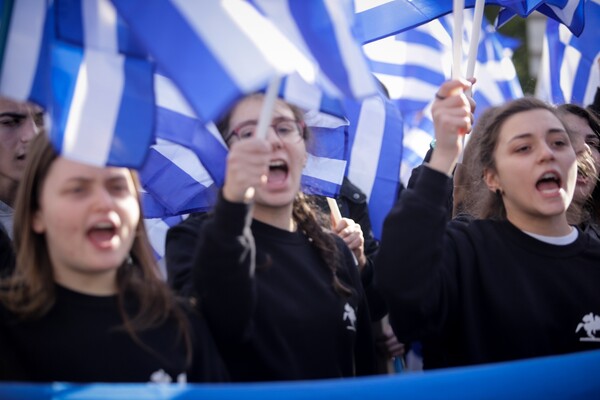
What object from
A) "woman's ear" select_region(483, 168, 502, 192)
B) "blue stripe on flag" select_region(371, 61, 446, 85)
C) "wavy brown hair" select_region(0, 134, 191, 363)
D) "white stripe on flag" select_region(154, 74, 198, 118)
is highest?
"blue stripe on flag" select_region(371, 61, 446, 85)

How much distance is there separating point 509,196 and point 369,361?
0.83 m

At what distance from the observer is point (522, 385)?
275 centimetres

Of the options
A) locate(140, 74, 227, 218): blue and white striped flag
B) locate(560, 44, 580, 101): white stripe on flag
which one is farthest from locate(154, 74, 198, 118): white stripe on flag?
locate(560, 44, 580, 101): white stripe on flag

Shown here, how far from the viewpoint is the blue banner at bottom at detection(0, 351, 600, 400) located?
2475 millimetres

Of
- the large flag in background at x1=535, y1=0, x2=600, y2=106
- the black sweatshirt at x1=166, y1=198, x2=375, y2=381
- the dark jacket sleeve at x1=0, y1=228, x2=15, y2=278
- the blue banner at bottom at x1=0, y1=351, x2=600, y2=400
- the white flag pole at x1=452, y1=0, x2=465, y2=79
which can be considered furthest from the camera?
the large flag in background at x1=535, y1=0, x2=600, y2=106

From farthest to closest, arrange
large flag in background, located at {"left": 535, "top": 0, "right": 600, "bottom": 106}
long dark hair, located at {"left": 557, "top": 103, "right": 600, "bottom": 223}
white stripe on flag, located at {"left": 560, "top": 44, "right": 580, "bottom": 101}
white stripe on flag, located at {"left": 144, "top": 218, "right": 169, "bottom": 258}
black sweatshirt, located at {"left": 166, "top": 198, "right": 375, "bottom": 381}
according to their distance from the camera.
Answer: white stripe on flag, located at {"left": 560, "top": 44, "right": 580, "bottom": 101} → large flag in background, located at {"left": 535, "top": 0, "right": 600, "bottom": 106} → white stripe on flag, located at {"left": 144, "top": 218, "right": 169, "bottom": 258} → long dark hair, located at {"left": 557, "top": 103, "right": 600, "bottom": 223} → black sweatshirt, located at {"left": 166, "top": 198, "right": 375, "bottom": 381}

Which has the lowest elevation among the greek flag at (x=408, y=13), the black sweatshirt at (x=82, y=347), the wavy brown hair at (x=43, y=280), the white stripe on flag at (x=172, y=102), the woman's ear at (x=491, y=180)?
the black sweatshirt at (x=82, y=347)

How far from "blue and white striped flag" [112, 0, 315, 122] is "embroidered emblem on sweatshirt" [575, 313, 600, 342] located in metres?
1.39

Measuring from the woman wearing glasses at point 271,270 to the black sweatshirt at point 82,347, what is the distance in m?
0.25

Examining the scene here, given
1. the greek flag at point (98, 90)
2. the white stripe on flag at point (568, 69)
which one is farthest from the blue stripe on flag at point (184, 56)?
the white stripe on flag at point (568, 69)

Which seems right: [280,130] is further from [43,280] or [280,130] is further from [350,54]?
[43,280]

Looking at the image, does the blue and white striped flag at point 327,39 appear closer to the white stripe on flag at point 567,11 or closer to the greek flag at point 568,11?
the greek flag at point 568,11

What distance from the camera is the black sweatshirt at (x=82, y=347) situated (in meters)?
2.64

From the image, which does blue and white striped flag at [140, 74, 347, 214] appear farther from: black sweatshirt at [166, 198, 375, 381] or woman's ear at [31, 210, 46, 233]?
woman's ear at [31, 210, 46, 233]
